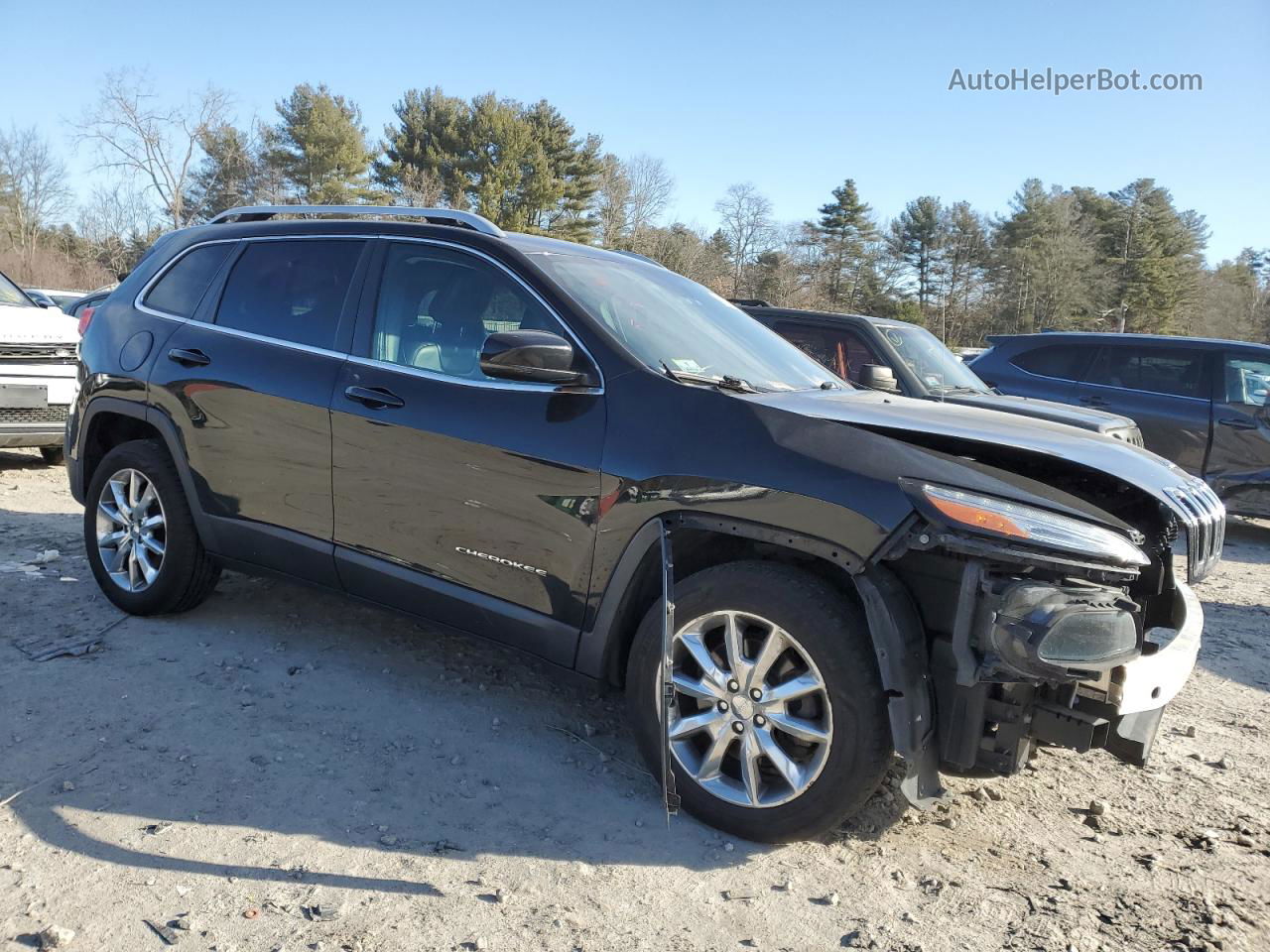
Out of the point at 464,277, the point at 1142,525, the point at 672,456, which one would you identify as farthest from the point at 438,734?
the point at 1142,525

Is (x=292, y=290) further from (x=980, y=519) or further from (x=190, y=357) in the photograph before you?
(x=980, y=519)

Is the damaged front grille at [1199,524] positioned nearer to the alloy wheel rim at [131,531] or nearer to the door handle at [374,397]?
the door handle at [374,397]

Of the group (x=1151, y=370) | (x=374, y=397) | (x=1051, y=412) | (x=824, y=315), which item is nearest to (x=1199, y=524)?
(x=374, y=397)

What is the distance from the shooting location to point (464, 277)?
11.7ft

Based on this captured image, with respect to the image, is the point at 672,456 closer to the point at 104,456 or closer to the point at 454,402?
the point at 454,402

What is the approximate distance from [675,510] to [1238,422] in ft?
24.6

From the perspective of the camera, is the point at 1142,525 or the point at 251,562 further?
the point at 251,562

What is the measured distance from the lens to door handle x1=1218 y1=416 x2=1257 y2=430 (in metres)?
8.20

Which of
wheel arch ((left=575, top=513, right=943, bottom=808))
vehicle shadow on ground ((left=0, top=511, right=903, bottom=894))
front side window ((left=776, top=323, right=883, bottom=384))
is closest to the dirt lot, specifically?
vehicle shadow on ground ((left=0, top=511, right=903, bottom=894))

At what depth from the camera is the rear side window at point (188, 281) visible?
436cm

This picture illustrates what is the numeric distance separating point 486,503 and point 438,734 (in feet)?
2.94

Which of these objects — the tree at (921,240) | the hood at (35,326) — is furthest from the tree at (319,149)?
the hood at (35,326)

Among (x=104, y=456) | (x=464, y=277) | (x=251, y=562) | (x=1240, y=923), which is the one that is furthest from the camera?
(x=104, y=456)

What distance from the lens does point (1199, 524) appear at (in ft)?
8.91
